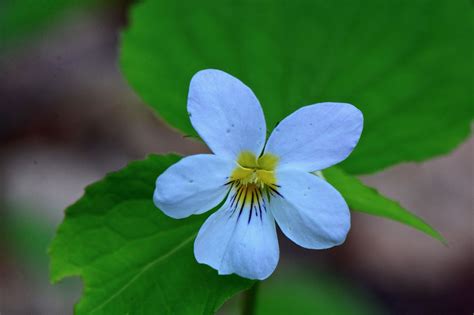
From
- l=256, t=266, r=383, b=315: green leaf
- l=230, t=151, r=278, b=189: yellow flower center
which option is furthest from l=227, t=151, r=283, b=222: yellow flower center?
l=256, t=266, r=383, b=315: green leaf

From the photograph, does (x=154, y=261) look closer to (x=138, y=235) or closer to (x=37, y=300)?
(x=138, y=235)

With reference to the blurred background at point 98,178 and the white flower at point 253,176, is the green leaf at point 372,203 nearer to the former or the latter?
the white flower at point 253,176

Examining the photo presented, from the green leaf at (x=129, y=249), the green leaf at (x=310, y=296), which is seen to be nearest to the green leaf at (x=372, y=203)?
the green leaf at (x=129, y=249)

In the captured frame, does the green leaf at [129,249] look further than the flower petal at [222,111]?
Yes

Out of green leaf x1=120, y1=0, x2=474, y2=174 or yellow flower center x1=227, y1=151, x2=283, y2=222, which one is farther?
green leaf x1=120, y1=0, x2=474, y2=174

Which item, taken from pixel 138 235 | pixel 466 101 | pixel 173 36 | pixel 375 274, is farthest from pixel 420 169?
pixel 138 235

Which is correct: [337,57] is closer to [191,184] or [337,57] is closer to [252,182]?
[252,182]

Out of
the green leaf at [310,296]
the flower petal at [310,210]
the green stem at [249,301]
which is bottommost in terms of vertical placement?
the green leaf at [310,296]

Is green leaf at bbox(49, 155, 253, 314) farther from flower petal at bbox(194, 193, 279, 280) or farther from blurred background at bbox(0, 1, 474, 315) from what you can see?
blurred background at bbox(0, 1, 474, 315)
